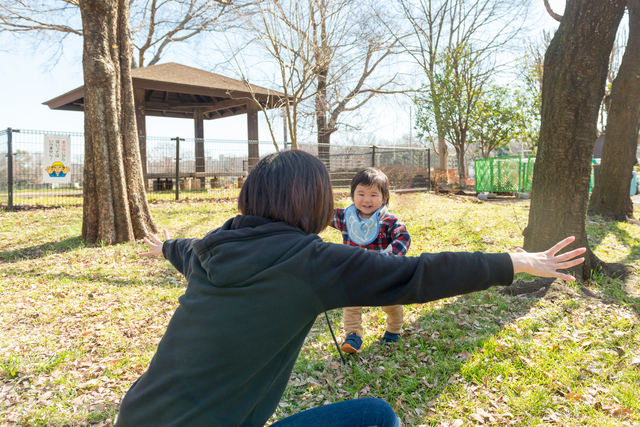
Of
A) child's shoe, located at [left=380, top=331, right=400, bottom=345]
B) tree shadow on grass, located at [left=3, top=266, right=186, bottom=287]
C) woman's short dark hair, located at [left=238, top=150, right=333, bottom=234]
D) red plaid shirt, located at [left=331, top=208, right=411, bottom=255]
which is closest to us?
woman's short dark hair, located at [left=238, top=150, right=333, bottom=234]

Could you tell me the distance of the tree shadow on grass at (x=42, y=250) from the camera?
20.5 feet

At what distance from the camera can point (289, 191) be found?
4.58ft

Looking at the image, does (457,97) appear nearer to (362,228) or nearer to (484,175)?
(484,175)

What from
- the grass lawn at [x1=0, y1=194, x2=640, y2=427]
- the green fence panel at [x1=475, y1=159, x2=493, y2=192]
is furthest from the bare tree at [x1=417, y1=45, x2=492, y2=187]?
the grass lawn at [x1=0, y1=194, x2=640, y2=427]

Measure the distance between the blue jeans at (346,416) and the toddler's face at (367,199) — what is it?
200 cm

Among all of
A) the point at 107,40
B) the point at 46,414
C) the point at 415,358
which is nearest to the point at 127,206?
the point at 107,40

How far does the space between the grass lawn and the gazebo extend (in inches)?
375

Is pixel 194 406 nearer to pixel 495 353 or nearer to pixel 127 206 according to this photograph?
pixel 495 353

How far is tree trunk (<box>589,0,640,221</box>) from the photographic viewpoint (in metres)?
7.99

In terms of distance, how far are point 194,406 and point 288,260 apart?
1.63 feet

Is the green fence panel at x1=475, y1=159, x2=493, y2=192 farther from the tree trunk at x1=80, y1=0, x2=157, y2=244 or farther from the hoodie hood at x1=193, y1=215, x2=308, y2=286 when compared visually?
the hoodie hood at x1=193, y1=215, x2=308, y2=286

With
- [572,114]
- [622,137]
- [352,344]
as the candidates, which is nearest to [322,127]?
[622,137]

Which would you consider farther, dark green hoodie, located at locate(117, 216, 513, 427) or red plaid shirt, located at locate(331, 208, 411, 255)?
red plaid shirt, located at locate(331, 208, 411, 255)

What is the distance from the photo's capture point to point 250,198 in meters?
1.43
